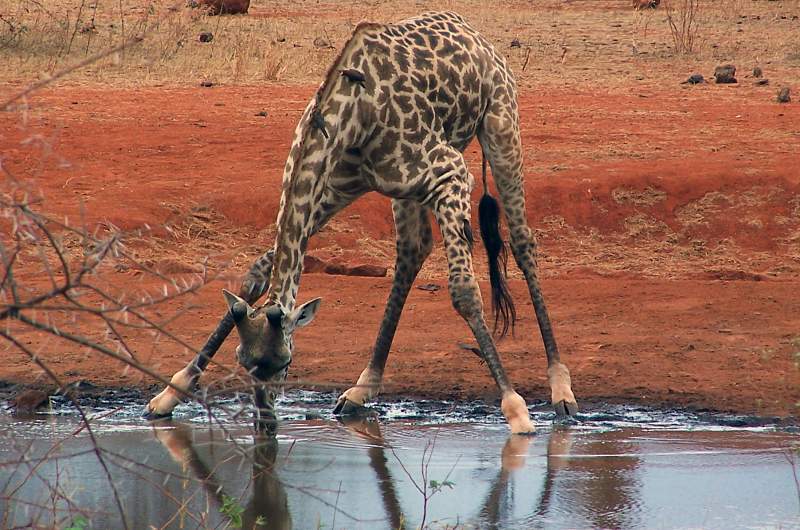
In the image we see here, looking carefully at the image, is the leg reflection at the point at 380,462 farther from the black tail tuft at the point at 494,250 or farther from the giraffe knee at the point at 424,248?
the black tail tuft at the point at 494,250

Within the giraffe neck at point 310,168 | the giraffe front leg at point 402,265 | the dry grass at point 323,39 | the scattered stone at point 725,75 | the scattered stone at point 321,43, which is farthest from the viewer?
the scattered stone at point 321,43

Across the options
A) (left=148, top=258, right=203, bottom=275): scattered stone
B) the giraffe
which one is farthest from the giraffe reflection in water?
(left=148, top=258, right=203, bottom=275): scattered stone

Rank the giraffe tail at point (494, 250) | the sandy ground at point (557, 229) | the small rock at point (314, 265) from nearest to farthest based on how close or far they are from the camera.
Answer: the giraffe tail at point (494, 250) → the sandy ground at point (557, 229) → the small rock at point (314, 265)

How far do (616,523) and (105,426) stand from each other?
2710mm

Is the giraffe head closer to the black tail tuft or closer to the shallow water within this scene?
the shallow water

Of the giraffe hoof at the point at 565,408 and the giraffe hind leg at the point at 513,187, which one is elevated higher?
the giraffe hind leg at the point at 513,187

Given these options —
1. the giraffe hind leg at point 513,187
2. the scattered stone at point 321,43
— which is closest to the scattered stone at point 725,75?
the scattered stone at point 321,43

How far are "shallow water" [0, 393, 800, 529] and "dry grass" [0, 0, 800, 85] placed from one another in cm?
835

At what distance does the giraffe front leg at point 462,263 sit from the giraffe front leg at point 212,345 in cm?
91

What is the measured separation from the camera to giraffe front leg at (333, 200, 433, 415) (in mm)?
7285

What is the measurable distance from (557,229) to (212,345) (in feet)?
15.5

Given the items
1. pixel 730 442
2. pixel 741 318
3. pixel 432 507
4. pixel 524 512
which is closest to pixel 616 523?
pixel 524 512

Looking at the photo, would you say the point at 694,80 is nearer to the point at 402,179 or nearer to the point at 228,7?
the point at 228,7

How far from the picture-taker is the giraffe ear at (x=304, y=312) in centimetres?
616
